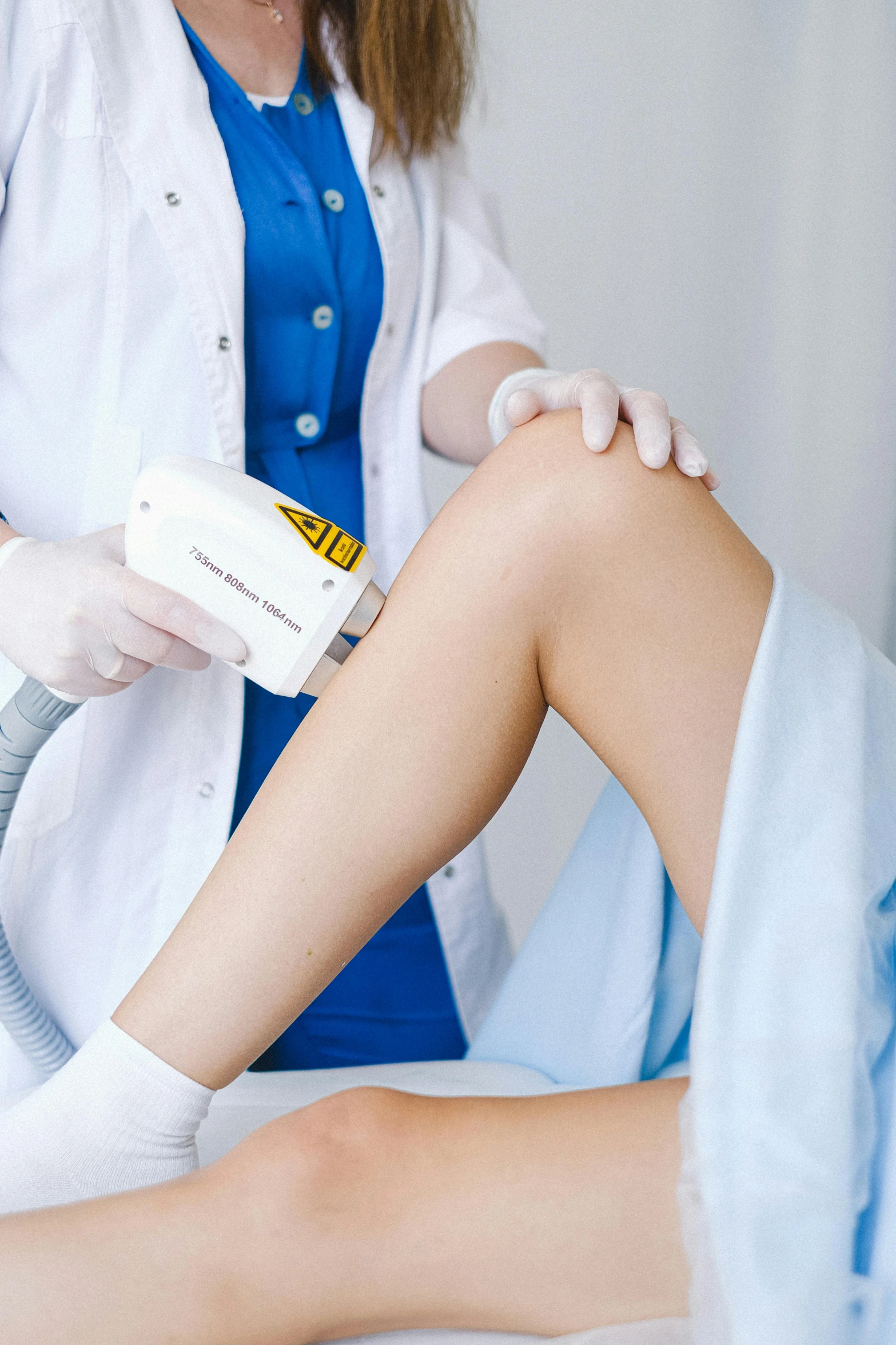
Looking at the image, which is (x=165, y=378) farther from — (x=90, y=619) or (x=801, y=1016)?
(x=801, y=1016)

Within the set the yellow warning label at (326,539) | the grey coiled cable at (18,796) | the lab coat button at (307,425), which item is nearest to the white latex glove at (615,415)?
the yellow warning label at (326,539)

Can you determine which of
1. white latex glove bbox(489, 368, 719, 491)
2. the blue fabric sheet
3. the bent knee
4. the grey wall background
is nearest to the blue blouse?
white latex glove bbox(489, 368, 719, 491)

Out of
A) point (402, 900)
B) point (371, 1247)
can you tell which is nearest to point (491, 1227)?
point (371, 1247)

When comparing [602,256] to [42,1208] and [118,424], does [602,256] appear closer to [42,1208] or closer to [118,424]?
[118,424]

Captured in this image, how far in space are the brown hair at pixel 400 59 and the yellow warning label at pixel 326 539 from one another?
52 centimetres

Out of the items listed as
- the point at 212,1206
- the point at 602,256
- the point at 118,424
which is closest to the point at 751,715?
the point at 212,1206

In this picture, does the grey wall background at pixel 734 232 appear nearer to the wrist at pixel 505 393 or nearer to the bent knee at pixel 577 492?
the wrist at pixel 505 393

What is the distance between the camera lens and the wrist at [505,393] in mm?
897

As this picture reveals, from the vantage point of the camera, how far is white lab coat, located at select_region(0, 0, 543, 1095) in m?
0.86

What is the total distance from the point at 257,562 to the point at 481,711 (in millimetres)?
152

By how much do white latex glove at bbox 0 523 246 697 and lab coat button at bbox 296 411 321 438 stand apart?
256 millimetres

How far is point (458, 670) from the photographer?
0.62 metres

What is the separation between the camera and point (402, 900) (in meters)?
0.67

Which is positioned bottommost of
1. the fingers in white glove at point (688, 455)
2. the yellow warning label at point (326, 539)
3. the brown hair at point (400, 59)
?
the yellow warning label at point (326, 539)
